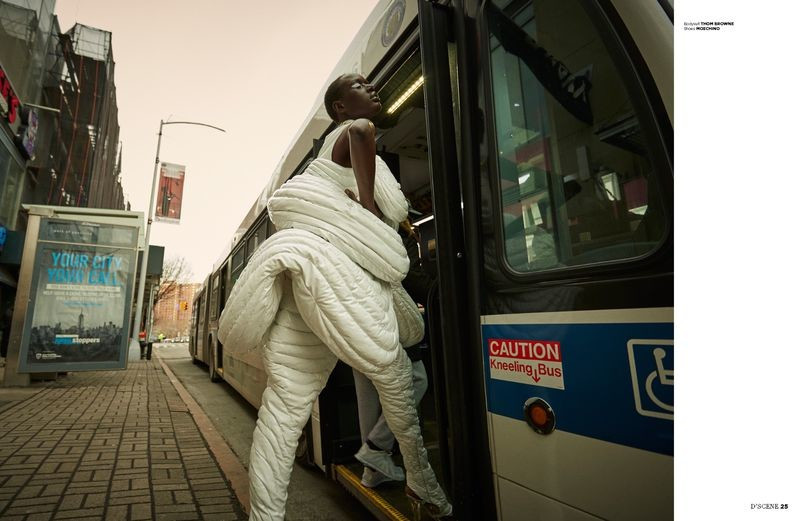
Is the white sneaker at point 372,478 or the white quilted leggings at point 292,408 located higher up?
the white quilted leggings at point 292,408

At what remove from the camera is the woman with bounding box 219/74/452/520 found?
1840 millimetres

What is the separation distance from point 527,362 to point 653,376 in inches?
16.1

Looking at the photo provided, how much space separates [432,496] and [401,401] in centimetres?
46

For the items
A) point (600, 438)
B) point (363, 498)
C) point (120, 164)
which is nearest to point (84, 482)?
point (363, 498)

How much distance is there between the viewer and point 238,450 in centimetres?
446

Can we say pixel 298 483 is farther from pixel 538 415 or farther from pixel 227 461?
pixel 538 415

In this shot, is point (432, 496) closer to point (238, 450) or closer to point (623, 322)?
point (623, 322)

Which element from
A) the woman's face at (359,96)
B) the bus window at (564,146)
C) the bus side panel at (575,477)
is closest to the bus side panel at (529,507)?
the bus side panel at (575,477)

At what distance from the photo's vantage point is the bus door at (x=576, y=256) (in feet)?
4.04

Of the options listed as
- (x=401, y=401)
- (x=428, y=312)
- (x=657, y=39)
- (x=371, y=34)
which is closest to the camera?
(x=657, y=39)

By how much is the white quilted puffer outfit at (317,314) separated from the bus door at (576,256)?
450 mm

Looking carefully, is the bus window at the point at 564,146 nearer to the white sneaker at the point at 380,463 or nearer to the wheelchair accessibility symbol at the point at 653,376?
the wheelchair accessibility symbol at the point at 653,376

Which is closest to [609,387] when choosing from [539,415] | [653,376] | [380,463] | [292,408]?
[653,376]

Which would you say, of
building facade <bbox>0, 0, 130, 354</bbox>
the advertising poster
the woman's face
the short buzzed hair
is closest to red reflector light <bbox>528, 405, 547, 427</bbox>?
the woman's face
